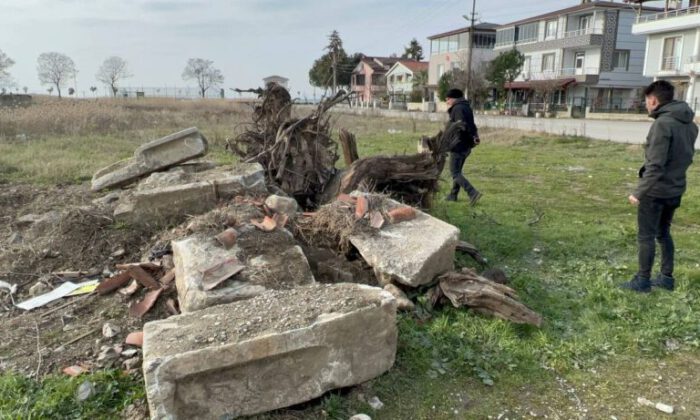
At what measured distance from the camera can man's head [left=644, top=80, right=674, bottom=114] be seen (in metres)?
4.25

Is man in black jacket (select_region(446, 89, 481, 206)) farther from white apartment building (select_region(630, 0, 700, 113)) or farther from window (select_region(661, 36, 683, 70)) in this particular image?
window (select_region(661, 36, 683, 70))

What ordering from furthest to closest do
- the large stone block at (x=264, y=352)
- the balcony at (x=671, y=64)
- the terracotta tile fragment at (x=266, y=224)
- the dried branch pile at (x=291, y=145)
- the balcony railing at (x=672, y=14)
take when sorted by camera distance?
the balcony at (x=671, y=64) → the balcony railing at (x=672, y=14) → the dried branch pile at (x=291, y=145) → the terracotta tile fragment at (x=266, y=224) → the large stone block at (x=264, y=352)

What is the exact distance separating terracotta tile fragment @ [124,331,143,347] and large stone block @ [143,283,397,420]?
0.47 meters

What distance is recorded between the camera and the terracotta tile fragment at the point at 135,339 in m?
3.32

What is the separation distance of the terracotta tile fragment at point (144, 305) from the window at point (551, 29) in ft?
154

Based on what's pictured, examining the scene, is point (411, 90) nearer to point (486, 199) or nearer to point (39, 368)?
point (486, 199)

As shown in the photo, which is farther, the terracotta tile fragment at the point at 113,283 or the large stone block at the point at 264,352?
the terracotta tile fragment at the point at 113,283

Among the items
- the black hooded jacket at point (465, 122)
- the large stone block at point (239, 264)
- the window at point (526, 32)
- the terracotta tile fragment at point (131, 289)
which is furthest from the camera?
the window at point (526, 32)

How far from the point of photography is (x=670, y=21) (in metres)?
30.9

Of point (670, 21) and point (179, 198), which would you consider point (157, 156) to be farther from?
point (670, 21)

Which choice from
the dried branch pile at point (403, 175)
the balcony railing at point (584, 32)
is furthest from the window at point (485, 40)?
the dried branch pile at point (403, 175)

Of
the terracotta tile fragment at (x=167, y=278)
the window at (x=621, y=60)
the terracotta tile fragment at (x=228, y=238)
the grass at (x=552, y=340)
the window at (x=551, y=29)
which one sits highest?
the window at (x=551, y=29)

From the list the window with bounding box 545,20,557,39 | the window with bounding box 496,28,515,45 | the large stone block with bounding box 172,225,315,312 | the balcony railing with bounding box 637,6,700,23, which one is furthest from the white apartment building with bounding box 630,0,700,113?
the large stone block with bounding box 172,225,315,312

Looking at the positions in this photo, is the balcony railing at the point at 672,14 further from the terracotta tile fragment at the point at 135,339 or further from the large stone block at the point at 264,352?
the terracotta tile fragment at the point at 135,339
